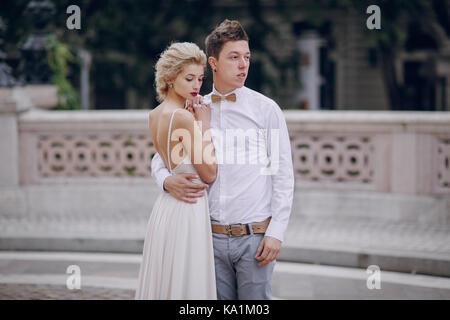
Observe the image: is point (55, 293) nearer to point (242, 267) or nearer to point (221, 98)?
point (242, 267)

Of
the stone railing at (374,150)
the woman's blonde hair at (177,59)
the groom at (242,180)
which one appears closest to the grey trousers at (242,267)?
the groom at (242,180)

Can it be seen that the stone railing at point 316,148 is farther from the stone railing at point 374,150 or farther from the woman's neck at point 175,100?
the woman's neck at point 175,100

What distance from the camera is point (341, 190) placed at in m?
8.54

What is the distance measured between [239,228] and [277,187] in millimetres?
291

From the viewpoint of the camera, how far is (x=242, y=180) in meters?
3.49

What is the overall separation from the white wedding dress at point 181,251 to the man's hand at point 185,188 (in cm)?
3

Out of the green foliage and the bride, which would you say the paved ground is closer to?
the bride

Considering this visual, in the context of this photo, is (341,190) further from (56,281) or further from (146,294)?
(146,294)

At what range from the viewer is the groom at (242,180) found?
3.48 m

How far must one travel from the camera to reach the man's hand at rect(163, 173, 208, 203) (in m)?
3.42

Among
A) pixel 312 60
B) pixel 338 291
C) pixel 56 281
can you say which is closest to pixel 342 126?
pixel 338 291

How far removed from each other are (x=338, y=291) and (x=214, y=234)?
3.01 metres

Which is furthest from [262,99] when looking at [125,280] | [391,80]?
[391,80]

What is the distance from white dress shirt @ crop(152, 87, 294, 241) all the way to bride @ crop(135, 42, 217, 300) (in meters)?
0.08
